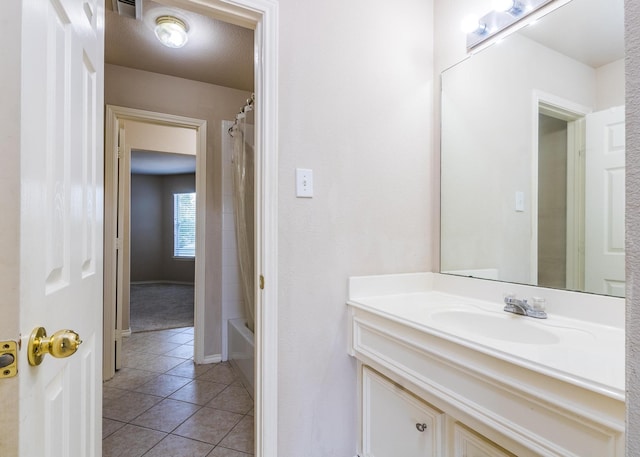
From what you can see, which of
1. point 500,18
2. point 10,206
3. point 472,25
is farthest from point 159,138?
point 10,206

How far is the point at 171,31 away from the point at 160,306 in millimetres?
4065

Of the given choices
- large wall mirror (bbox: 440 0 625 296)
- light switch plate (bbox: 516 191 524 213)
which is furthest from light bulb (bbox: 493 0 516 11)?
light switch plate (bbox: 516 191 524 213)

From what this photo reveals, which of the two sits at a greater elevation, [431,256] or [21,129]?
[21,129]

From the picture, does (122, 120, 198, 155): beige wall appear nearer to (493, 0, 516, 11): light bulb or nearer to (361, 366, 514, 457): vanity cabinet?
(493, 0, 516, 11): light bulb

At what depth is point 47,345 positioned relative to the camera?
0.56 m

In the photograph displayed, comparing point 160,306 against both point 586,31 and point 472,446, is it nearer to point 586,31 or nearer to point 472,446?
point 472,446

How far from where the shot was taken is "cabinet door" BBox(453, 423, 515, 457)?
0.90 metres

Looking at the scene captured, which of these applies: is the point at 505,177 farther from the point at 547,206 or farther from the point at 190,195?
the point at 190,195

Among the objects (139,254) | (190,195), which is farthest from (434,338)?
(139,254)

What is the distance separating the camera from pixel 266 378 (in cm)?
131

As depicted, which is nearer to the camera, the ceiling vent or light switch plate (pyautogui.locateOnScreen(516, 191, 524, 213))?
light switch plate (pyautogui.locateOnScreen(516, 191, 524, 213))

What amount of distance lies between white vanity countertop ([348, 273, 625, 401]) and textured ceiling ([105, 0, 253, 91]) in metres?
1.83

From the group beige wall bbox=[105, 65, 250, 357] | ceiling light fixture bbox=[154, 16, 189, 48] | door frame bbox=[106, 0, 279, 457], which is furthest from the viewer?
beige wall bbox=[105, 65, 250, 357]

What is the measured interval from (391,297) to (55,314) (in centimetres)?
123
